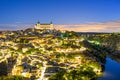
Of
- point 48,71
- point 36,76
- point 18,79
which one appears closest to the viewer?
point 18,79

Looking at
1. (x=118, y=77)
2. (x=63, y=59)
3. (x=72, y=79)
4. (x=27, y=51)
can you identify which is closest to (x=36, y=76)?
(x=72, y=79)

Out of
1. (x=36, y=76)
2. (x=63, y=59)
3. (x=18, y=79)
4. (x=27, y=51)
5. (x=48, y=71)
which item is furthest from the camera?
(x=27, y=51)

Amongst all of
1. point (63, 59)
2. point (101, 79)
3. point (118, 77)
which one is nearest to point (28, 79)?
point (101, 79)

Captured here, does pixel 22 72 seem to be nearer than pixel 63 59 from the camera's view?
Yes

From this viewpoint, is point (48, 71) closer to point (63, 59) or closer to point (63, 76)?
point (63, 76)

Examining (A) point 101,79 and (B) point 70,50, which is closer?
(A) point 101,79

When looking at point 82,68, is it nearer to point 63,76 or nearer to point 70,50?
point 63,76

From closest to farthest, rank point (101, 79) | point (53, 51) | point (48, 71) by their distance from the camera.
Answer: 1. point (48, 71)
2. point (101, 79)
3. point (53, 51)

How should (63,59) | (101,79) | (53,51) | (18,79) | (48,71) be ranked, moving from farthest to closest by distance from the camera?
(53,51) < (63,59) < (101,79) < (48,71) < (18,79)
